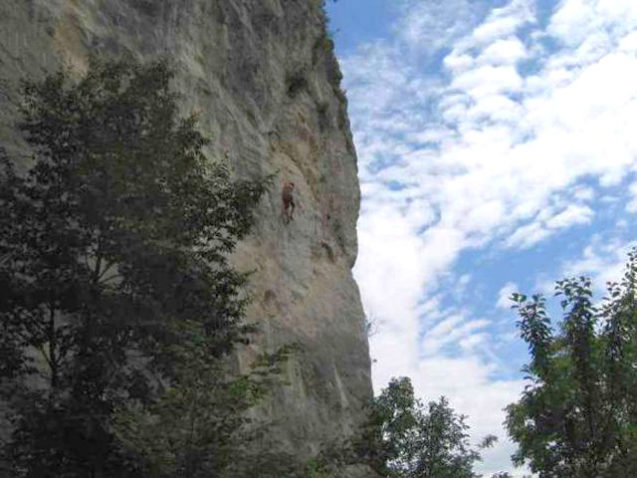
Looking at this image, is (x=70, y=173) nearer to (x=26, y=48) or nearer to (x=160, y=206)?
(x=160, y=206)

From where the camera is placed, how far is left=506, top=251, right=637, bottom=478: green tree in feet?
29.3

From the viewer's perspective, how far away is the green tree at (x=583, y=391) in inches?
352

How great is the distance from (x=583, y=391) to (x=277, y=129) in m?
13.5

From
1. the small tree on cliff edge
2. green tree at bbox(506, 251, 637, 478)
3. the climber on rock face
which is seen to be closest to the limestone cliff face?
the climber on rock face

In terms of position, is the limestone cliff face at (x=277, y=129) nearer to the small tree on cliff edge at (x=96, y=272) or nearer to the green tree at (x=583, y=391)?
the small tree on cliff edge at (x=96, y=272)

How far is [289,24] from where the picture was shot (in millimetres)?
22891

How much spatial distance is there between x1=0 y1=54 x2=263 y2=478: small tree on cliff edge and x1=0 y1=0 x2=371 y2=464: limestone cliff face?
263 centimetres

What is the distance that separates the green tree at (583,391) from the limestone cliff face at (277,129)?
663cm

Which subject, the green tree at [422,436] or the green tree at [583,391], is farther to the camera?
the green tree at [422,436]

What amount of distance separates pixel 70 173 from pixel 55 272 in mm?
1108

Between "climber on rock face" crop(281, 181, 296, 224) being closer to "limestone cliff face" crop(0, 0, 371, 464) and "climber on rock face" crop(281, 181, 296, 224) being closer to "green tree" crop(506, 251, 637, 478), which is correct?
"limestone cliff face" crop(0, 0, 371, 464)

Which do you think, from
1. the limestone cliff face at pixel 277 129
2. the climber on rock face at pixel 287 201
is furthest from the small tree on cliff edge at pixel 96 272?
the climber on rock face at pixel 287 201

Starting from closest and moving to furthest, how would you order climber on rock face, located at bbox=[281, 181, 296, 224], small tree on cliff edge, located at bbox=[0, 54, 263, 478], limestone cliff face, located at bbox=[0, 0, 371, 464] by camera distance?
small tree on cliff edge, located at bbox=[0, 54, 263, 478]
limestone cliff face, located at bbox=[0, 0, 371, 464]
climber on rock face, located at bbox=[281, 181, 296, 224]

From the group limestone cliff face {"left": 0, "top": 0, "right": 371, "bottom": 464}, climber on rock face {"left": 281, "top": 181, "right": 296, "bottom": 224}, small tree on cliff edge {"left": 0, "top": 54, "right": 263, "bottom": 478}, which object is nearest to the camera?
small tree on cliff edge {"left": 0, "top": 54, "right": 263, "bottom": 478}
